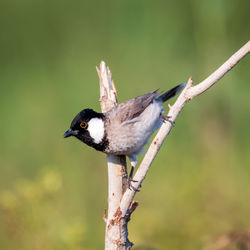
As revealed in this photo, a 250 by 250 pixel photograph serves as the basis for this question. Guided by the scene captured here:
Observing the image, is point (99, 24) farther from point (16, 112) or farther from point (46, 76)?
point (16, 112)

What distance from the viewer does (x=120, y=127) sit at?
152 inches

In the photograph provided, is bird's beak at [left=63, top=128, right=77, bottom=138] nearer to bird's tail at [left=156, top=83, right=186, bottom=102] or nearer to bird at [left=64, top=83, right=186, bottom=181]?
bird at [left=64, top=83, right=186, bottom=181]

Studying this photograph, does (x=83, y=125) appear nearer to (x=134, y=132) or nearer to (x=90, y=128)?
(x=90, y=128)

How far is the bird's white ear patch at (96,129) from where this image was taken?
380 cm

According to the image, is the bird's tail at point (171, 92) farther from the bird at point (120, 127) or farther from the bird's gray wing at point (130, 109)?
the bird at point (120, 127)

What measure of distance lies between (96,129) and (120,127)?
0.57 feet

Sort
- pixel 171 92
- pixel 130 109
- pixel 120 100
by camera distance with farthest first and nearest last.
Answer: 1. pixel 120 100
2. pixel 171 92
3. pixel 130 109

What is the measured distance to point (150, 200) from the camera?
16.9 ft

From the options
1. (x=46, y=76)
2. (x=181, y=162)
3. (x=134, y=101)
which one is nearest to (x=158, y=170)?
(x=181, y=162)

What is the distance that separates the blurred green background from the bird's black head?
36cm

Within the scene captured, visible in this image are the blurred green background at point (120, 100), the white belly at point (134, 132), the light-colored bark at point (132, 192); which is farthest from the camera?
the blurred green background at point (120, 100)

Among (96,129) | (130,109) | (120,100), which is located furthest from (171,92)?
(120,100)

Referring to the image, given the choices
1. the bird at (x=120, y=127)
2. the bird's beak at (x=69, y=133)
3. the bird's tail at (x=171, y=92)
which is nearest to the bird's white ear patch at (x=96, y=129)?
the bird at (x=120, y=127)

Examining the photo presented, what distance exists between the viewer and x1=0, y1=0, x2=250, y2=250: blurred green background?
4.08 metres
